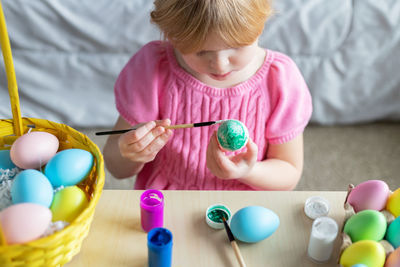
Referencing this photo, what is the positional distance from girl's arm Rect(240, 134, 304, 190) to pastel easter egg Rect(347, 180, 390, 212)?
0.29 m

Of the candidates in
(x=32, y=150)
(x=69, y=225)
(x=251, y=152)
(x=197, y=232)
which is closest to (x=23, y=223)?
(x=69, y=225)

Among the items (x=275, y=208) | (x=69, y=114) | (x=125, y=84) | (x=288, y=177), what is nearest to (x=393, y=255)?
(x=275, y=208)

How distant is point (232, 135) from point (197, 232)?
19 centimetres

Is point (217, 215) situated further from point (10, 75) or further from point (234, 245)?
point (10, 75)

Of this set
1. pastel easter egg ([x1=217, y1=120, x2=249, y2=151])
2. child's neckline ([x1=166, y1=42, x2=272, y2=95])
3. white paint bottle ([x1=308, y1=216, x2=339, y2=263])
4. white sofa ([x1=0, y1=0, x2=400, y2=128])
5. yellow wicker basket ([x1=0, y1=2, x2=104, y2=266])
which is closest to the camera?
yellow wicker basket ([x1=0, y1=2, x2=104, y2=266])

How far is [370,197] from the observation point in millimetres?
747

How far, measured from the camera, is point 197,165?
1.09 m

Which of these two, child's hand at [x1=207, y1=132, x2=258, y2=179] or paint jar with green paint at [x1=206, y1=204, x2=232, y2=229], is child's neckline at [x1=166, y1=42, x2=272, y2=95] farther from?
paint jar with green paint at [x1=206, y1=204, x2=232, y2=229]

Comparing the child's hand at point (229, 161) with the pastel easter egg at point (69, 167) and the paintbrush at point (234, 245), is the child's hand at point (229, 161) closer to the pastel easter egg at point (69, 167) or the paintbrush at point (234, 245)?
the paintbrush at point (234, 245)

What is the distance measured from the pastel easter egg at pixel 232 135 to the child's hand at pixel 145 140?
0.36 feet

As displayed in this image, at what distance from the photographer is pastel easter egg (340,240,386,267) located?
644mm

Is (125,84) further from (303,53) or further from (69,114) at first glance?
(303,53)

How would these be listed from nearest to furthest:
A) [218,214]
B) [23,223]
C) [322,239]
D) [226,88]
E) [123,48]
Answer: [23,223]
[322,239]
[218,214]
[226,88]
[123,48]

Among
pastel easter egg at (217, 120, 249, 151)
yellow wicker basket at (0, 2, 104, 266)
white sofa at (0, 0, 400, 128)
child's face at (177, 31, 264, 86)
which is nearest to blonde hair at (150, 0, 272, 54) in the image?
child's face at (177, 31, 264, 86)
